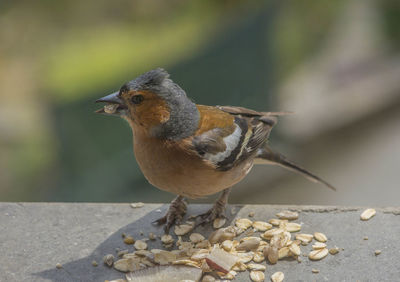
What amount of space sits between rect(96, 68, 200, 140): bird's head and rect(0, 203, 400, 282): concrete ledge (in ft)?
1.98

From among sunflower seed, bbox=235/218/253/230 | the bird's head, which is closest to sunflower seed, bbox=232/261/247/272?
sunflower seed, bbox=235/218/253/230

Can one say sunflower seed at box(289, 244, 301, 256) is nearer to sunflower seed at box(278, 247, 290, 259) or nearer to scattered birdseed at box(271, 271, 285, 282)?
sunflower seed at box(278, 247, 290, 259)

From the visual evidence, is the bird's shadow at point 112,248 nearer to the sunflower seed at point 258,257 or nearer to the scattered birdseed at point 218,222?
the scattered birdseed at point 218,222

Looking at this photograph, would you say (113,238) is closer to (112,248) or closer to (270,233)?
(112,248)

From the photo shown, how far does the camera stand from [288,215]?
12.3ft

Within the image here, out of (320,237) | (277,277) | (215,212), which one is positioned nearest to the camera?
(277,277)

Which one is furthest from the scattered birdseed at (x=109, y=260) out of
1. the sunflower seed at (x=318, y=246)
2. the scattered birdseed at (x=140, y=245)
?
the sunflower seed at (x=318, y=246)

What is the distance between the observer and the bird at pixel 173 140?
336 centimetres

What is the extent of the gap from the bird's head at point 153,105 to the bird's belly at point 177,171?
104 millimetres

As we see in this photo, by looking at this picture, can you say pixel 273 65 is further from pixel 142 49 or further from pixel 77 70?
pixel 77 70

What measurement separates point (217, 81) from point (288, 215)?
234cm

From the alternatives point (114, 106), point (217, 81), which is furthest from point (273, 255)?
point (217, 81)

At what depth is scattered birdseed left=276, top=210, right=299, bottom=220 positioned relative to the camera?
12.2 ft

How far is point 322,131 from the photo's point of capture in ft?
26.1
